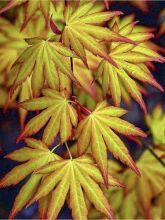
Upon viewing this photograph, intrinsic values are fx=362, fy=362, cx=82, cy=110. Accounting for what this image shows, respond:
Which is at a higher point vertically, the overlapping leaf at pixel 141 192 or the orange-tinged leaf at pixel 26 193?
the orange-tinged leaf at pixel 26 193

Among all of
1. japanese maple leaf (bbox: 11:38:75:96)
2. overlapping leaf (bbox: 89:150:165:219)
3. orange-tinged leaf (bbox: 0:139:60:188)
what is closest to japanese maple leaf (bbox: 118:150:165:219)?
overlapping leaf (bbox: 89:150:165:219)

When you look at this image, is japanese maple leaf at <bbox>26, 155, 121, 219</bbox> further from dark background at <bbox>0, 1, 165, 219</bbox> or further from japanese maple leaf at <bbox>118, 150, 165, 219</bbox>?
dark background at <bbox>0, 1, 165, 219</bbox>

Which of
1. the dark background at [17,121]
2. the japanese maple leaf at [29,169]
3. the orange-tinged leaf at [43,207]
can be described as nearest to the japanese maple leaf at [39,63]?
the japanese maple leaf at [29,169]

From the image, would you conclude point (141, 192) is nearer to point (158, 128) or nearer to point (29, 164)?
point (158, 128)

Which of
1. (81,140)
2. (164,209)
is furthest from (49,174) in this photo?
(164,209)

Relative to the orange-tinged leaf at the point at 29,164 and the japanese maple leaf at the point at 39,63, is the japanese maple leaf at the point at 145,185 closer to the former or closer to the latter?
the orange-tinged leaf at the point at 29,164

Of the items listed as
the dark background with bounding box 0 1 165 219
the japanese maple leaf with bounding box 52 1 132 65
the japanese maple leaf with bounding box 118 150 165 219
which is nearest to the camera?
the japanese maple leaf with bounding box 52 1 132 65
